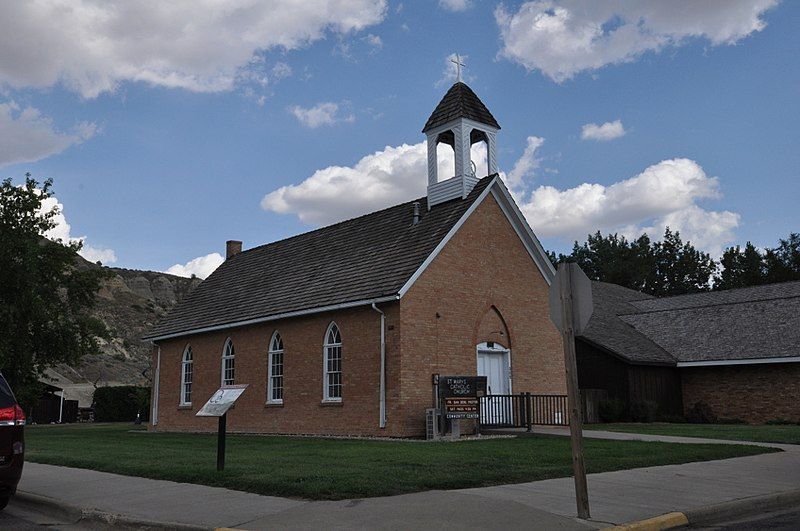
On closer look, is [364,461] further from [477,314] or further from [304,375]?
[304,375]

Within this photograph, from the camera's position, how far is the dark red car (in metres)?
9.03

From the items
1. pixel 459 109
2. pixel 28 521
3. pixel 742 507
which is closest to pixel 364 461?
pixel 28 521

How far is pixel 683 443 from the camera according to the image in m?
16.8

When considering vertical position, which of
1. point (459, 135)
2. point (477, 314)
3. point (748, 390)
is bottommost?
point (748, 390)

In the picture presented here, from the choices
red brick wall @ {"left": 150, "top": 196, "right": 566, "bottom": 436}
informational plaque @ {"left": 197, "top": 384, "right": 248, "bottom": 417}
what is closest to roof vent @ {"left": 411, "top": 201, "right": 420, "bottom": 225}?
red brick wall @ {"left": 150, "top": 196, "right": 566, "bottom": 436}

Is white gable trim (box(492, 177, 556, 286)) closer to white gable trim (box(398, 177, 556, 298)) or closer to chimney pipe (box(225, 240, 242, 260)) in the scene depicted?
white gable trim (box(398, 177, 556, 298))

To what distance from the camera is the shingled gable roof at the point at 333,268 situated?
21777 mm

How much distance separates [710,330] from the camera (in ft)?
106

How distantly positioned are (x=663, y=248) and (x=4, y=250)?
58.6m

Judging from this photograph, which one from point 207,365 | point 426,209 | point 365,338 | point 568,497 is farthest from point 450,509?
point 207,365

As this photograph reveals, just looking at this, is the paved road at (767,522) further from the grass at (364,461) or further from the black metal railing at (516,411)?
the black metal railing at (516,411)

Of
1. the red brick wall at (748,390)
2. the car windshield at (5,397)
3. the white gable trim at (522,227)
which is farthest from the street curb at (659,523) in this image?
the red brick wall at (748,390)

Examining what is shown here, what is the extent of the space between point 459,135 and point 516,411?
8.73 meters

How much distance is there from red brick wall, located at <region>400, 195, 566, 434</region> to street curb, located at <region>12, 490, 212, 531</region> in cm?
1131
